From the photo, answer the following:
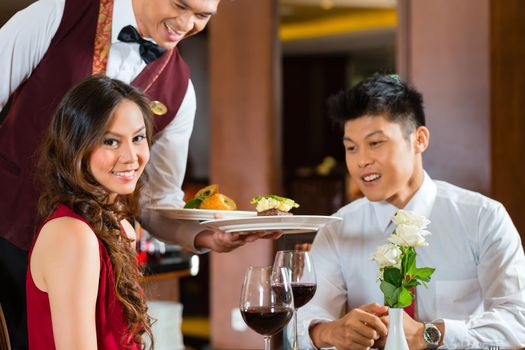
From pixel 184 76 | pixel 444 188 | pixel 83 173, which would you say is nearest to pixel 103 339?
pixel 83 173

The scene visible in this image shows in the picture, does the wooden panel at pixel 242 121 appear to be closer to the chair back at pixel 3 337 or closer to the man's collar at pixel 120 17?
the man's collar at pixel 120 17

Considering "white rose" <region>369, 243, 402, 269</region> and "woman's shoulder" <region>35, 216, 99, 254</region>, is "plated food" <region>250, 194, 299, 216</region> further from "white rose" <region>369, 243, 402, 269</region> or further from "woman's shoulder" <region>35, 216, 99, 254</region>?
"woman's shoulder" <region>35, 216, 99, 254</region>

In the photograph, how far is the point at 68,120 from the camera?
5.92ft

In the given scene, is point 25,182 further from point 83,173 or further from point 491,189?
point 491,189

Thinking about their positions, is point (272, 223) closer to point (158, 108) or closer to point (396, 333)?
point (396, 333)

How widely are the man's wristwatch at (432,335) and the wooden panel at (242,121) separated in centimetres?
254

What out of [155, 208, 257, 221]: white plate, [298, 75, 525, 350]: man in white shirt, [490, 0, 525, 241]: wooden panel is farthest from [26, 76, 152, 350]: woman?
[490, 0, 525, 241]: wooden panel

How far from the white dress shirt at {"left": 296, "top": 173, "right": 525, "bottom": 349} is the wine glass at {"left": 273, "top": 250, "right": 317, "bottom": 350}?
48cm

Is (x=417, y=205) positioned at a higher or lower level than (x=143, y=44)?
lower

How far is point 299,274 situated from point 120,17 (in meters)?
0.87

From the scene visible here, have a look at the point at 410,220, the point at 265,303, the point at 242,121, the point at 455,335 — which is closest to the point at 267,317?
the point at 265,303

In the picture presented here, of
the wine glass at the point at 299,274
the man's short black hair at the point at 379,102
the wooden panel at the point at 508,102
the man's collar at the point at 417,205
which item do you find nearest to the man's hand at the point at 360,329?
the wine glass at the point at 299,274

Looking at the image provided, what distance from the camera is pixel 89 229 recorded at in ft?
5.52

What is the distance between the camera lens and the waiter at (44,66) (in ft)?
6.82
